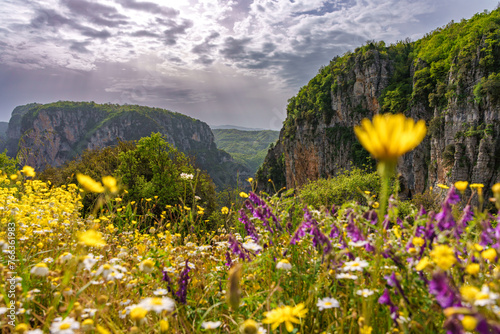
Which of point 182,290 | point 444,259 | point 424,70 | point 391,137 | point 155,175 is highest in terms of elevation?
point 424,70

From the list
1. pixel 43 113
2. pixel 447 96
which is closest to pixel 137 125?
pixel 43 113

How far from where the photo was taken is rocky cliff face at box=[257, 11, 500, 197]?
29.9 meters

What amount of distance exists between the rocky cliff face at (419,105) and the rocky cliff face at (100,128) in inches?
2851

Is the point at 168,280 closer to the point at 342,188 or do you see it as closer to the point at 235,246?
the point at 235,246

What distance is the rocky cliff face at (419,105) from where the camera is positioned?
29.9 m

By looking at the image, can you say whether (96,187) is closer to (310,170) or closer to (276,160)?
(310,170)

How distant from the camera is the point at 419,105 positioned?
39.5 m

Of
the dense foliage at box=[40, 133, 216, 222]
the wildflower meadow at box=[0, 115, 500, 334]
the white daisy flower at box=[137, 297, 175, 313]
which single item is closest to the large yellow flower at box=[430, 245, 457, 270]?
the wildflower meadow at box=[0, 115, 500, 334]

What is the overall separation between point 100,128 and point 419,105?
475 ft

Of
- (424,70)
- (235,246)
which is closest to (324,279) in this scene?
(235,246)

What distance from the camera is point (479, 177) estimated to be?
29.2 m

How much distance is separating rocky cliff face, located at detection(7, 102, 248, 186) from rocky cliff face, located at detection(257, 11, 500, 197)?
7242cm

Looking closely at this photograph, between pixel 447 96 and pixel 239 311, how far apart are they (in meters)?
41.5

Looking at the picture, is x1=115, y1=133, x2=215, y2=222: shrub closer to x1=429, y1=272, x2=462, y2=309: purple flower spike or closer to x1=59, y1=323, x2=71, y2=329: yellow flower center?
x1=59, y1=323, x2=71, y2=329: yellow flower center
